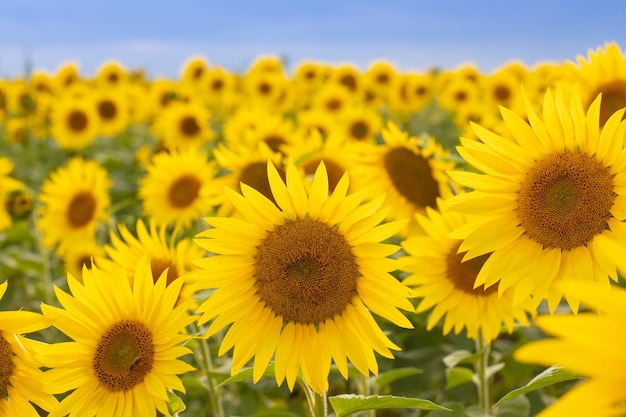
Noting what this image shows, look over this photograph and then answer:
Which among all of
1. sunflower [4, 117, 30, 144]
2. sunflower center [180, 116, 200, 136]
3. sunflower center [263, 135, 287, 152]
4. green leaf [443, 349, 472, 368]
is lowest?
green leaf [443, 349, 472, 368]

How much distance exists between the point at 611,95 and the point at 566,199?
136 cm

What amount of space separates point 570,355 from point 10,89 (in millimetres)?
12788

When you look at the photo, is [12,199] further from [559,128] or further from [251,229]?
[559,128]

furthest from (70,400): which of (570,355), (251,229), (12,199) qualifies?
(12,199)

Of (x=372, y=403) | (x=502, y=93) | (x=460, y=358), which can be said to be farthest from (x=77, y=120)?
(x=372, y=403)

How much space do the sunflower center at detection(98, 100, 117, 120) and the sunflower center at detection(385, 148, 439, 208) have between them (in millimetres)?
6475

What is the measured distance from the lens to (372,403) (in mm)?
2148

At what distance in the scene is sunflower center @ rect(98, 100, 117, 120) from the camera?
964 cm

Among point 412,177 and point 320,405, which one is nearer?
point 320,405

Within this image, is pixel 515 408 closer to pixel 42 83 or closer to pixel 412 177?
pixel 412 177

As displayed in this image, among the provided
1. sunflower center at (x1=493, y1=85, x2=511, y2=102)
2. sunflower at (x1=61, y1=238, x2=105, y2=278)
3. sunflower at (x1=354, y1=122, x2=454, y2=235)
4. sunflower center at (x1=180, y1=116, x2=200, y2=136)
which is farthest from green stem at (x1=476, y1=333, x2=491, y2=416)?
sunflower center at (x1=493, y1=85, x2=511, y2=102)

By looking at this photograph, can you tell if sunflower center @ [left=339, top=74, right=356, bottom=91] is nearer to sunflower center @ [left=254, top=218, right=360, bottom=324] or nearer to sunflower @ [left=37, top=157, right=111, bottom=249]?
sunflower @ [left=37, top=157, right=111, bottom=249]

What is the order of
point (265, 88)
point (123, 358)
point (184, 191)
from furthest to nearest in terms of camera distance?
1. point (265, 88)
2. point (184, 191)
3. point (123, 358)

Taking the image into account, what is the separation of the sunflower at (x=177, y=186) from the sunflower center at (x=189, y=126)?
264cm
